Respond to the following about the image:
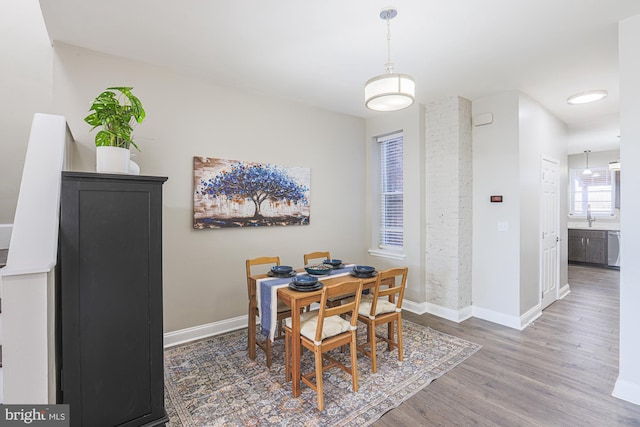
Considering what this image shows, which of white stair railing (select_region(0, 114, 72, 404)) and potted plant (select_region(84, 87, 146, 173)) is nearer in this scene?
white stair railing (select_region(0, 114, 72, 404))

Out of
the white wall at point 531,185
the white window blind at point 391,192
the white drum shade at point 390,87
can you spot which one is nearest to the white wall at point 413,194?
the white window blind at point 391,192

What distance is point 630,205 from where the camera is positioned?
87.5 inches

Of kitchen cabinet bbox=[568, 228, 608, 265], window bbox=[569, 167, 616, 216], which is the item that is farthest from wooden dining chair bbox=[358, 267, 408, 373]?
window bbox=[569, 167, 616, 216]

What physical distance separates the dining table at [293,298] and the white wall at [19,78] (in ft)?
7.70

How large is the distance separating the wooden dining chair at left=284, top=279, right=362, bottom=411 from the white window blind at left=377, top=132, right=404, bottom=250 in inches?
93.0

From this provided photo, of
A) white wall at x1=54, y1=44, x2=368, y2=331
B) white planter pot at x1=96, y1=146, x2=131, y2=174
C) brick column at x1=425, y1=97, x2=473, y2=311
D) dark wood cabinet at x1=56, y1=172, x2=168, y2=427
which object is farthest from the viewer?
brick column at x1=425, y1=97, x2=473, y2=311

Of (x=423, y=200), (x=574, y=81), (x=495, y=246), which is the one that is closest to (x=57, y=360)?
(x=423, y=200)

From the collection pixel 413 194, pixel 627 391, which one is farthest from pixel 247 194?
pixel 627 391

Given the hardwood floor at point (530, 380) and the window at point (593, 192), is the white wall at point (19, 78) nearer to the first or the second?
the hardwood floor at point (530, 380)

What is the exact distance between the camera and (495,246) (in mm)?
3818

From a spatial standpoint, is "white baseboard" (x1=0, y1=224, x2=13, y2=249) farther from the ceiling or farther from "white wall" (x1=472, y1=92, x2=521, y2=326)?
"white wall" (x1=472, y1=92, x2=521, y2=326)

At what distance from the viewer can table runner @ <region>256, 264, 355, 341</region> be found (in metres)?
2.51

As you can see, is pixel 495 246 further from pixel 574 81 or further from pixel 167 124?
pixel 167 124

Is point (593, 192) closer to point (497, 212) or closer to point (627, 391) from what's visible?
point (497, 212)
